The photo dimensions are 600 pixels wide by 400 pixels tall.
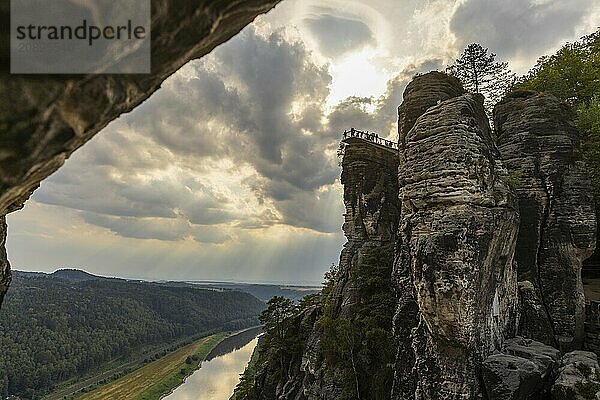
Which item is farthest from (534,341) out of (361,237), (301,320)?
(301,320)

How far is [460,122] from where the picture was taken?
14.3 m

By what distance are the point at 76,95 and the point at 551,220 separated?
21233mm

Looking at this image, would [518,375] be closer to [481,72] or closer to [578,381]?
[578,381]

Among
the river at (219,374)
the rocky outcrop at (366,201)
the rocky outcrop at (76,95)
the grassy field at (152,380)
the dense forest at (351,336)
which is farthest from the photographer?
the river at (219,374)

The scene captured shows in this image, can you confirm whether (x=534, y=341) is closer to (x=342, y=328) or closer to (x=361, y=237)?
(x=342, y=328)

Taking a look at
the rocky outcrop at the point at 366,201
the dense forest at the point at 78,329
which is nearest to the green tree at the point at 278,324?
the rocky outcrop at the point at 366,201

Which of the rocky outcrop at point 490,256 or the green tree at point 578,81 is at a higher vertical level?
the green tree at point 578,81

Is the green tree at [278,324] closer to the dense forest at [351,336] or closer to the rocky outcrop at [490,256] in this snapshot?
the dense forest at [351,336]

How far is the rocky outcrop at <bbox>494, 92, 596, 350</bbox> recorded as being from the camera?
1725cm

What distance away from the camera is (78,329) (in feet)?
353

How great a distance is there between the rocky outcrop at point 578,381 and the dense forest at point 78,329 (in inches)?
3681

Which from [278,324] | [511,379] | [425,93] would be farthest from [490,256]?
[278,324]

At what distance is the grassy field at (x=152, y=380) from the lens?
70.8 meters

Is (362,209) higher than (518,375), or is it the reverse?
(362,209)
